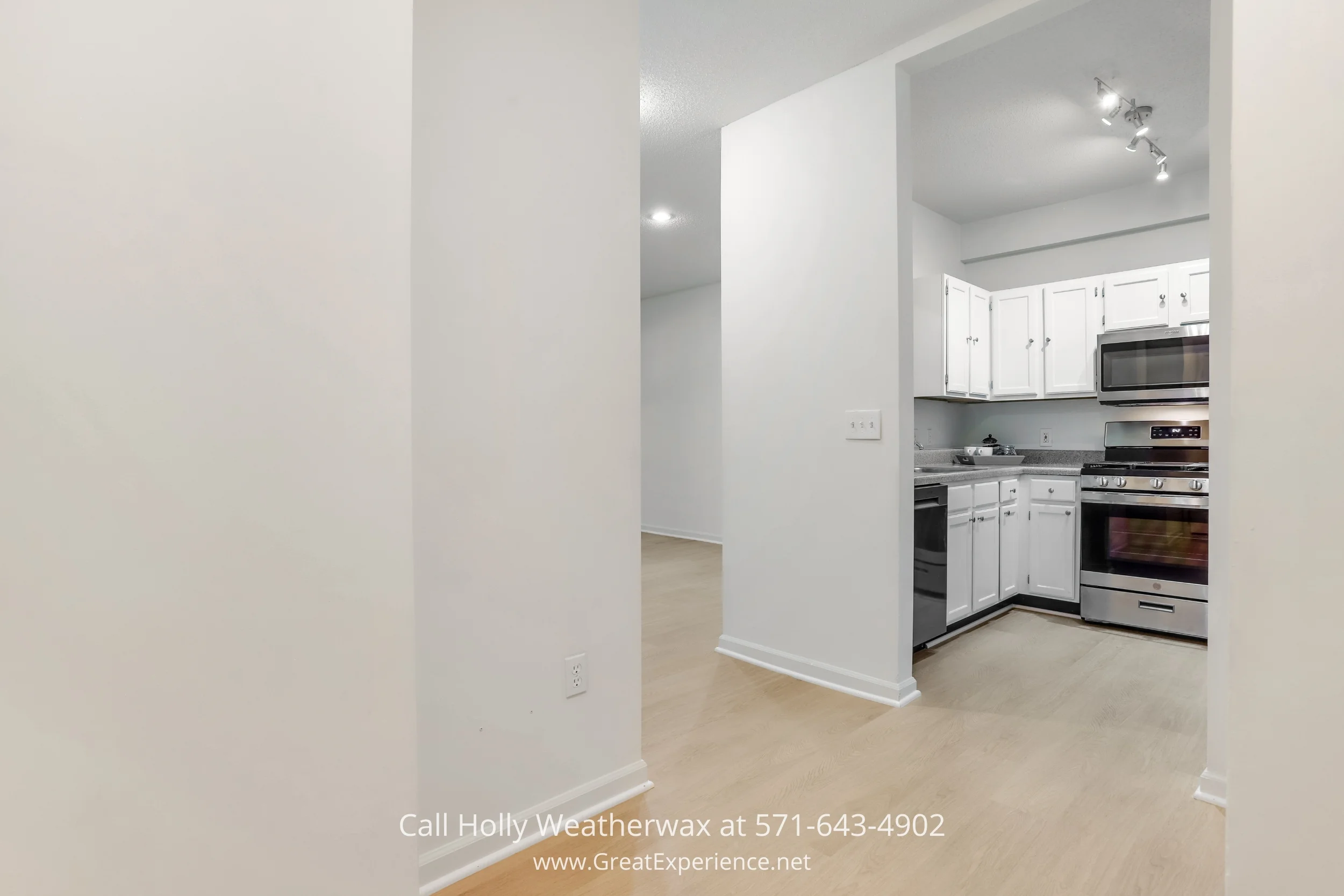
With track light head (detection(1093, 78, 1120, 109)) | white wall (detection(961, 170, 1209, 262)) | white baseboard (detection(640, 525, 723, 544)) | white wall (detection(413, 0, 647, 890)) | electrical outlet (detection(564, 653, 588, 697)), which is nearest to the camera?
white wall (detection(413, 0, 647, 890))

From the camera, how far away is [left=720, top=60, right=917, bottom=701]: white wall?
2.70m

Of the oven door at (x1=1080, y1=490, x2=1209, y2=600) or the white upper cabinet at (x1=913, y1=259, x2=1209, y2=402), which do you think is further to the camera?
the white upper cabinet at (x1=913, y1=259, x2=1209, y2=402)

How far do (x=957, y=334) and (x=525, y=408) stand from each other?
345cm

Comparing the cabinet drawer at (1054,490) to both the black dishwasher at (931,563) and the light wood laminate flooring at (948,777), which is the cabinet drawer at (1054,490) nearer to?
the light wood laminate flooring at (948,777)

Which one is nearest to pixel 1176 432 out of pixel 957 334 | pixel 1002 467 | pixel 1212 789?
pixel 1002 467

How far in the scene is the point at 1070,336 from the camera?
14.2 ft

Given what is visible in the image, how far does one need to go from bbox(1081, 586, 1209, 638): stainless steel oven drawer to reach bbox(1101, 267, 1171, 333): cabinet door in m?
1.62

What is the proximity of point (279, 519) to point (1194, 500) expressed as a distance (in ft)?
13.8

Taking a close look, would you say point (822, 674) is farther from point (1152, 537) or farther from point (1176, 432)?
point (1176, 432)

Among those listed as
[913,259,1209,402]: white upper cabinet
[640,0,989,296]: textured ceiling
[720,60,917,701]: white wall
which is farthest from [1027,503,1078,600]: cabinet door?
[640,0,989,296]: textured ceiling

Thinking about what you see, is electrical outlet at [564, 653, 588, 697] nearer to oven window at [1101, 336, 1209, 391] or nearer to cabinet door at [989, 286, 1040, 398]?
oven window at [1101, 336, 1209, 391]

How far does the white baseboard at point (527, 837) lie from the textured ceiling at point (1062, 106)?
310cm

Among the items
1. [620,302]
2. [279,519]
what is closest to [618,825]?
[279,519]

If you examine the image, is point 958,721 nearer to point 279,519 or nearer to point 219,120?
point 279,519
